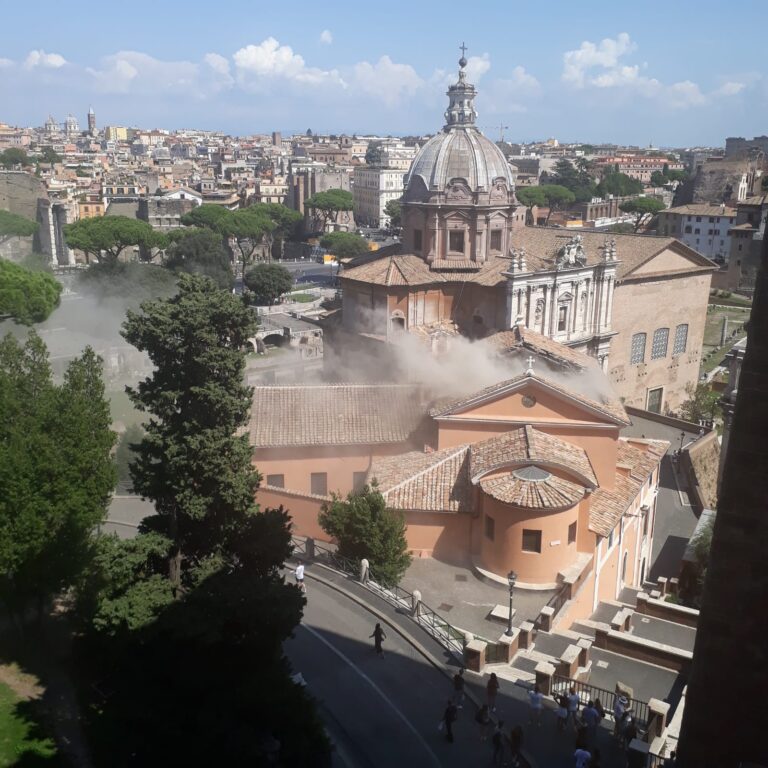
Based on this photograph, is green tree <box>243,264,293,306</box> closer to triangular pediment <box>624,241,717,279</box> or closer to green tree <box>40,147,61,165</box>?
triangular pediment <box>624,241,717,279</box>

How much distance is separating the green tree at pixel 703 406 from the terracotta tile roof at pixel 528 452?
20027 mm

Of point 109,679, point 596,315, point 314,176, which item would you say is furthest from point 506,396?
point 314,176

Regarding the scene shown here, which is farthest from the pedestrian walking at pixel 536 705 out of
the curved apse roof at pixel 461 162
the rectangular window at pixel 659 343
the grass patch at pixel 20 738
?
the rectangular window at pixel 659 343

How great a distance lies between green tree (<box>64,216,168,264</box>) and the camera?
215ft

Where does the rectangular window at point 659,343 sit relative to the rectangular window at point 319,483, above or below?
above

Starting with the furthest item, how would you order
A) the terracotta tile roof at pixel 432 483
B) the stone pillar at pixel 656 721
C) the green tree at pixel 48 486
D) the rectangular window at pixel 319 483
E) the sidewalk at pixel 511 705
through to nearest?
1. the rectangular window at pixel 319 483
2. the terracotta tile roof at pixel 432 483
3. the green tree at pixel 48 486
4. the sidewalk at pixel 511 705
5. the stone pillar at pixel 656 721

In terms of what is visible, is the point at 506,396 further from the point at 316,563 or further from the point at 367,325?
the point at 367,325

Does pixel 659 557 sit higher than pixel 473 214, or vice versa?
pixel 473 214

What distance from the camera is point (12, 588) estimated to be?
14.8m

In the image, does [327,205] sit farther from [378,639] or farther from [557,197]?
[378,639]

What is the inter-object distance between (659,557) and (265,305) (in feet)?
151

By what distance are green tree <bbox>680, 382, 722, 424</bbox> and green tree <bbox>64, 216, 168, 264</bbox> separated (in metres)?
46.5

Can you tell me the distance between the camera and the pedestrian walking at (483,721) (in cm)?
1386

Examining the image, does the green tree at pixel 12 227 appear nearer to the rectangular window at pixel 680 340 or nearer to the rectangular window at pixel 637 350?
the rectangular window at pixel 637 350
